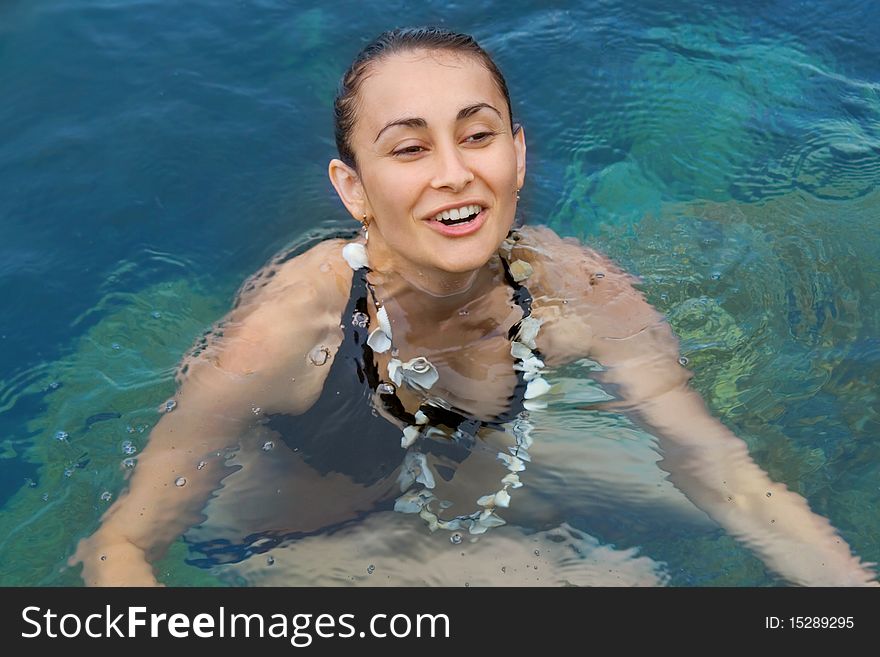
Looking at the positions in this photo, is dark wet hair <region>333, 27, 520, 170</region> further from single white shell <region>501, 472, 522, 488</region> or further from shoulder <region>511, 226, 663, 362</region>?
single white shell <region>501, 472, 522, 488</region>

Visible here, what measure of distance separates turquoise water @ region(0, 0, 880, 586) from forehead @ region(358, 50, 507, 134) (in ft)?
4.27

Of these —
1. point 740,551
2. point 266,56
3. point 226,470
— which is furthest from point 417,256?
point 266,56

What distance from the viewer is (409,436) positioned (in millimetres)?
3500

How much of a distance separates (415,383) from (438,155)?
2.95 ft

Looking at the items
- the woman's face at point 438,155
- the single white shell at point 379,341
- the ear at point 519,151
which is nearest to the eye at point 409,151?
the woman's face at point 438,155

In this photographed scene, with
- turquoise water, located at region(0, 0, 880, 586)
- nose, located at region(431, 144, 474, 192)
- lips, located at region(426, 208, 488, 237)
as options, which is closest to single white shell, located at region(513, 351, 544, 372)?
turquoise water, located at region(0, 0, 880, 586)

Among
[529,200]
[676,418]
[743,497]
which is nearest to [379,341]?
[676,418]

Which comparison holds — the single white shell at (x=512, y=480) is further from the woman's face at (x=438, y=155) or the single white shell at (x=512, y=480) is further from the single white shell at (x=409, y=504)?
the woman's face at (x=438, y=155)

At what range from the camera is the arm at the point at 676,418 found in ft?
10.1

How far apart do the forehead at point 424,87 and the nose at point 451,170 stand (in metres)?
0.10

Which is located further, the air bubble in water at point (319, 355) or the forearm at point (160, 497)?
the air bubble in water at point (319, 355)

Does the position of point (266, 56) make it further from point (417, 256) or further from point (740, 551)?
point (740, 551)

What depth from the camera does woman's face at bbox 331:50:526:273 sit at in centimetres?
297

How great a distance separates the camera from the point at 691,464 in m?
3.39
